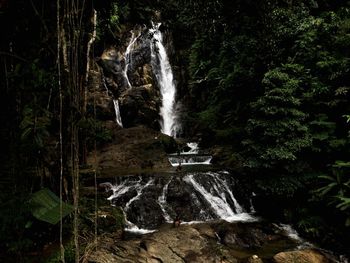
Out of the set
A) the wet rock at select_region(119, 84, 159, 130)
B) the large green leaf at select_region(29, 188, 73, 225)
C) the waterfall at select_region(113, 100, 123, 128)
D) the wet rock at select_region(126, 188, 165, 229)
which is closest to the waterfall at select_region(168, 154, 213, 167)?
the wet rock at select_region(126, 188, 165, 229)

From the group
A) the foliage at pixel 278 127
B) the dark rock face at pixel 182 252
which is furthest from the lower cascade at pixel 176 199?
the dark rock face at pixel 182 252

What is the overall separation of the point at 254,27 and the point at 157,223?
6089 mm

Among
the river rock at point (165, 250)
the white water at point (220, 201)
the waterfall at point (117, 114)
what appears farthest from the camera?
the waterfall at point (117, 114)

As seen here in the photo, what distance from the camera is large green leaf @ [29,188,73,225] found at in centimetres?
249

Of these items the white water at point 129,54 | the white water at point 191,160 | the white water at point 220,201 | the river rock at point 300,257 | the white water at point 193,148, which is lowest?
the river rock at point 300,257

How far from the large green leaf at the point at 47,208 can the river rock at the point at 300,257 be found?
504 cm

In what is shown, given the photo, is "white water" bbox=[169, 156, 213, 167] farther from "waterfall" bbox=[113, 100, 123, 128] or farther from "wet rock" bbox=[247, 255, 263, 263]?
"wet rock" bbox=[247, 255, 263, 263]

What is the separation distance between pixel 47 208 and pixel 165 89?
19.8m

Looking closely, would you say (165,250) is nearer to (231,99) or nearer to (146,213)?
(146,213)

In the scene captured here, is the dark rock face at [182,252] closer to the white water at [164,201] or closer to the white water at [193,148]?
the white water at [164,201]

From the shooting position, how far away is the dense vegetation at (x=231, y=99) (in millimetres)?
3311

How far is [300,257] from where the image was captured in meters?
6.21

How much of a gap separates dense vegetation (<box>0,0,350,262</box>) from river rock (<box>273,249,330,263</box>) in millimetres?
1270

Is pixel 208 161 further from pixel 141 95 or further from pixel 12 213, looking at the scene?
pixel 12 213
